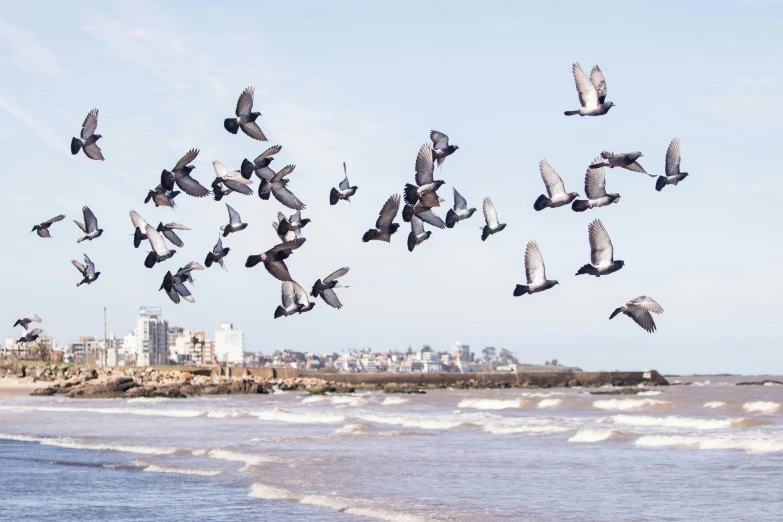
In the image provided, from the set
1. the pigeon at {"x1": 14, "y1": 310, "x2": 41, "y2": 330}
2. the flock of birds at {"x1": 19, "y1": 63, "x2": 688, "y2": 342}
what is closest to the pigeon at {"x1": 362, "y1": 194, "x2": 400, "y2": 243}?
the flock of birds at {"x1": 19, "y1": 63, "x2": 688, "y2": 342}

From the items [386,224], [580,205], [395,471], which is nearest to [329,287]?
[386,224]

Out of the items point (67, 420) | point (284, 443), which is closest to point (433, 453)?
point (284, 443)

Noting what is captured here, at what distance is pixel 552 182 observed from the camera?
16.8 meters

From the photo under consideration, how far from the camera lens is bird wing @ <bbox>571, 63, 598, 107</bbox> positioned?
16609 mm

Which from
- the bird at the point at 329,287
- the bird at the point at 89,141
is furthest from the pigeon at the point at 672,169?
the bird at the point at 89,141

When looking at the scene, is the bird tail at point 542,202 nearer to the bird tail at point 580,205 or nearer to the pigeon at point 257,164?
the bird tail at point 580,205

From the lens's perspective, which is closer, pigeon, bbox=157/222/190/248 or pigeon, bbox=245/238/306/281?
pigeon, bbox=245/238/306/281

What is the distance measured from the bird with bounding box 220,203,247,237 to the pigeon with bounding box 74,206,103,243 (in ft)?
8.93

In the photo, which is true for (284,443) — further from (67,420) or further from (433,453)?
(67,420)

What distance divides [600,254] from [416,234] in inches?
141

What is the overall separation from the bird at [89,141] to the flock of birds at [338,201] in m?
0.02

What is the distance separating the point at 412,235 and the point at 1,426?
26849 millimetres

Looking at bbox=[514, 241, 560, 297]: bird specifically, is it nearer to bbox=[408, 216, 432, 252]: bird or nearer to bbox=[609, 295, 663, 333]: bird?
bbox=[609, 295, 663, 333]: bird

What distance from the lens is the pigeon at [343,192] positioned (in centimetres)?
1791
